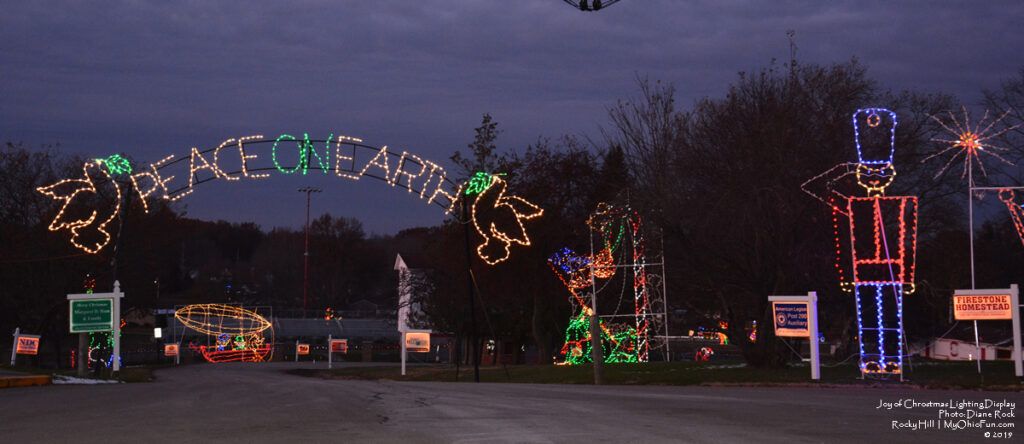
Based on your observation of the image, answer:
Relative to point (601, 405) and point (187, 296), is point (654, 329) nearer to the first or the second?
point (601, 405)

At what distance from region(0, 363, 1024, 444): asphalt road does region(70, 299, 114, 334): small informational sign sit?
30.6ft

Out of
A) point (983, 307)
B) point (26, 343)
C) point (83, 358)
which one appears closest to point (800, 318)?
point (983, 307)

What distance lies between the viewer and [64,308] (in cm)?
5388

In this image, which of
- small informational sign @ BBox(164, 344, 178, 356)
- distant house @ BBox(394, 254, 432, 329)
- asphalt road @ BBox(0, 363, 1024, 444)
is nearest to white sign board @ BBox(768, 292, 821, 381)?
asphalt road @ BBox(0, 363, 1024, 444)

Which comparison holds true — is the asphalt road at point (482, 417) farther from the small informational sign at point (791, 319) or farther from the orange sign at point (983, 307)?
the orange sign at point (983, 307)

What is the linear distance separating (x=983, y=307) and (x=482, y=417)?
525 inches

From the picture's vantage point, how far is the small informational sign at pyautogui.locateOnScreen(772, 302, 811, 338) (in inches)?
923

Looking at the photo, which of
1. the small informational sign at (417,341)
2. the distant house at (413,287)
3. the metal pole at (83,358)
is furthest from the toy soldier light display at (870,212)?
the distant house at (413,287)

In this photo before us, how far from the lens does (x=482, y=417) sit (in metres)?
14.7

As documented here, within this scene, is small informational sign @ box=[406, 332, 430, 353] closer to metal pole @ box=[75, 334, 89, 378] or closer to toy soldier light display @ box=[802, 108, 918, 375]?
metal pole @ box=[75, 334, 89, 378]

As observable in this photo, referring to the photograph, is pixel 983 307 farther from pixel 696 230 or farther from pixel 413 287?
pixel 413 287

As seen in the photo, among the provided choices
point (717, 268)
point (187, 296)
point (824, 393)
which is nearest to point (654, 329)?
point (717, 268)

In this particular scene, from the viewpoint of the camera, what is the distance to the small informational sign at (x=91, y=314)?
2964cm

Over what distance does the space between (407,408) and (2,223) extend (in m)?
44.0
